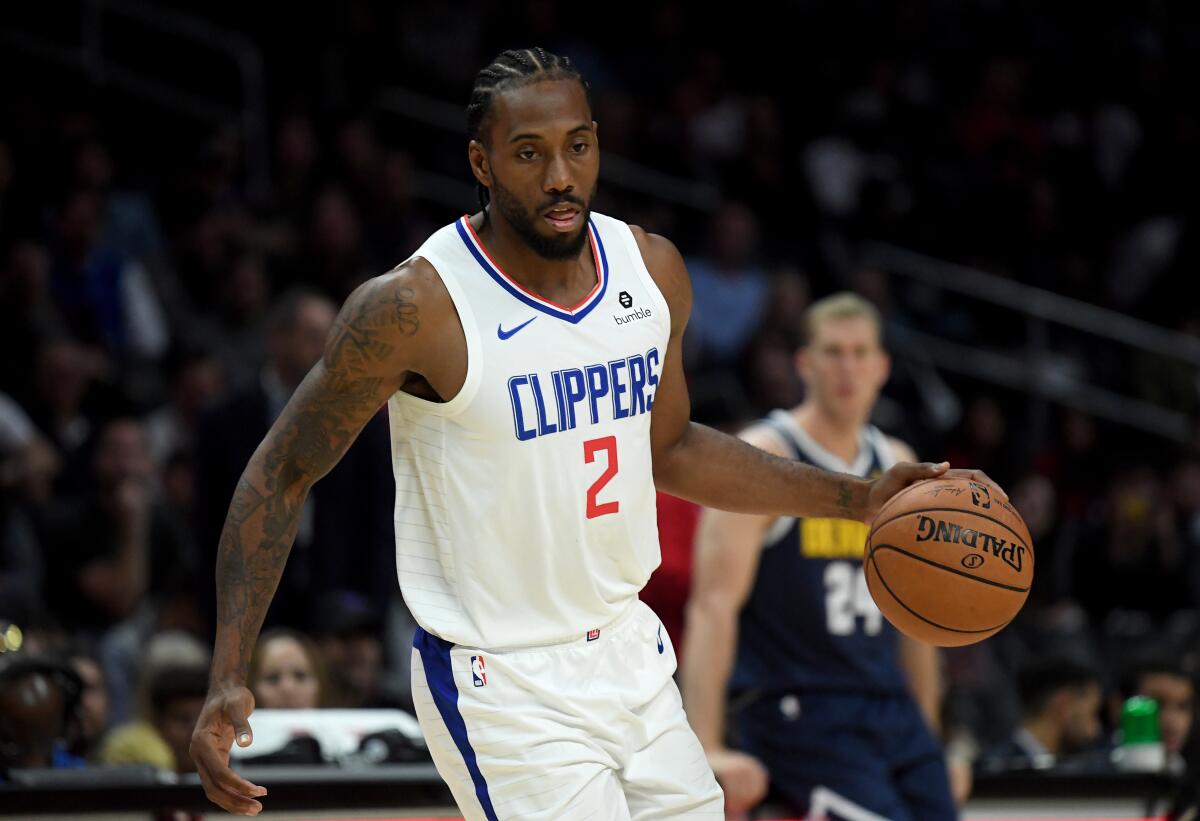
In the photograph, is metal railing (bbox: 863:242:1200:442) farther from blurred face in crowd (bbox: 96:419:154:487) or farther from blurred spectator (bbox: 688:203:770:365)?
blurred face in crowd (bbox: 96:419:154:487)

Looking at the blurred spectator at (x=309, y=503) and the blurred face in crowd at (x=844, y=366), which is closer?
the blurred face in crowd at (x=844, y=366)

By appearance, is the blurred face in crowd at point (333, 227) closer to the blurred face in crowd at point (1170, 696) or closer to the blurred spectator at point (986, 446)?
the blurred spectator at point (986, 446)

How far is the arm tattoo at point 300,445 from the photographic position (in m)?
3.39

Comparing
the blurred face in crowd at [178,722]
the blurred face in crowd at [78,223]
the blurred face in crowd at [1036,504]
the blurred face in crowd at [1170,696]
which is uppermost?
the blurred face in crowd at [78,223]

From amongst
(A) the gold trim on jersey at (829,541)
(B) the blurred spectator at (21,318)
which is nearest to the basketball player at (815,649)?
(A) the gold trim on jersey at (829,541)

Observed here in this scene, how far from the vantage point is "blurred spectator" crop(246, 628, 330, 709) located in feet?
21.1

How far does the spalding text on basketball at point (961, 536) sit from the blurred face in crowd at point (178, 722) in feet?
11.6

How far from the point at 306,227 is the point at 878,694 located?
530 cm

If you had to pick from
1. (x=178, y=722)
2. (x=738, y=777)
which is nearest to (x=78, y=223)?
(x=178, y=722)

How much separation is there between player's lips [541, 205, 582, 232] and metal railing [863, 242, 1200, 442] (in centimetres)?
796

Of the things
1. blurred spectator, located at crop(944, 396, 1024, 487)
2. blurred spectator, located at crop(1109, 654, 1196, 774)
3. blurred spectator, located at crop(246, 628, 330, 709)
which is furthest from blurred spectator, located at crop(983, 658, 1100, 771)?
blurred spectator, located at crop(944, 396, 1024, 487)

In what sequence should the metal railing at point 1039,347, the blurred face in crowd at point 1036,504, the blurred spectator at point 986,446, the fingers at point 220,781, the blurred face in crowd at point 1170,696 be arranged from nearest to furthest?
1. the fingers at point 220,781
2. the blurred face in crowd at point 1170,696
3. the blurred face in crowd at point 1036,504
4. the blurred spectator at point 986,446
5. the metal railing at point 1039,347

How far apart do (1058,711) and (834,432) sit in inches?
106

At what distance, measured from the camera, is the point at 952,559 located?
12.1 ft
